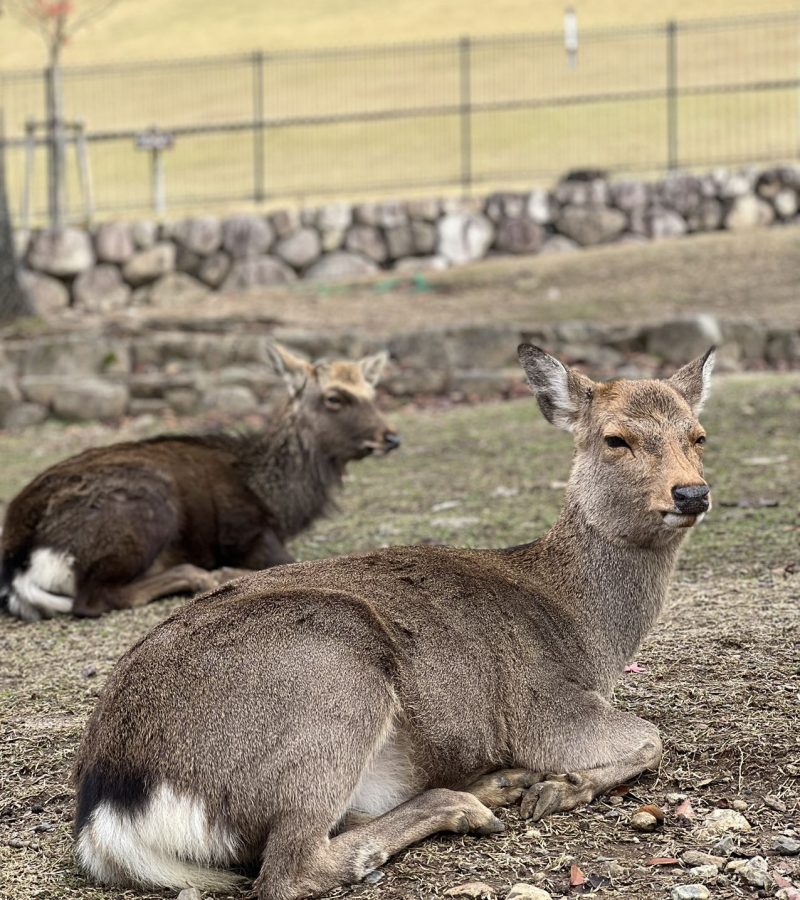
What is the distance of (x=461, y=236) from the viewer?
Answer: 2197 cm

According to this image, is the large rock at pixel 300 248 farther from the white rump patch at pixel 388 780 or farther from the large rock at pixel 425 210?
the white rump patch at pixel 388 780

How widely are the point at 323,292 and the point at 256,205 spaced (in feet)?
17.5

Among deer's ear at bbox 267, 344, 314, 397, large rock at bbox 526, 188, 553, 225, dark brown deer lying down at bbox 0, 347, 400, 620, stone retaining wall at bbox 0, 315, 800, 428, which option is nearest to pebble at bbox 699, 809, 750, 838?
dark brown deer lying down at bbox 0, 347, 400, 620

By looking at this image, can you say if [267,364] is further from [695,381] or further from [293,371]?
[695,381]

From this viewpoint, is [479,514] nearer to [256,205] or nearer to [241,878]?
[241,878]

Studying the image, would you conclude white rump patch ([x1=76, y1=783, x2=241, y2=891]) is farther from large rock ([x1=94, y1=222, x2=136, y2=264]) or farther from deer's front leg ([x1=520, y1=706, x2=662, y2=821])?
large rock ([x1=94, y1=222, x2=136, y2=264])

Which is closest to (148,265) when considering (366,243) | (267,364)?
(366,243)

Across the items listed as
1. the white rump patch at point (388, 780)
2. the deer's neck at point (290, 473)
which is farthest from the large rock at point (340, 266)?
the white rump patch at point (388, 780)

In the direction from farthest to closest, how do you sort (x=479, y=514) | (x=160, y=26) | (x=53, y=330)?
(x=160, y=26) < (x=53, y=330) < (x=479, y=514)

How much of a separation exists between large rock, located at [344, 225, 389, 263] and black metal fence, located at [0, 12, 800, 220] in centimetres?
337

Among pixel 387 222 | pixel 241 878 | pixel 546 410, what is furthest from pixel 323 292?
pixel 241 878

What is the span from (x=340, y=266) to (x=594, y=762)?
1769 centimetres

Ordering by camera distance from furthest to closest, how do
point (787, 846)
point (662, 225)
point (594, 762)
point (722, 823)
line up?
point (662, 225)
point (594, 762)
point (722, 823)
point (787, 846)

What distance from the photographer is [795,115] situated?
1523 inches
